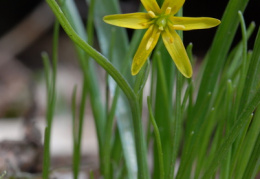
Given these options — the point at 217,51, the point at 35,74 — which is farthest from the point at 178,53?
the point at 35,74

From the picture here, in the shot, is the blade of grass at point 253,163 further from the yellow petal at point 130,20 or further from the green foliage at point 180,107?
the yellow petal at point 130,20

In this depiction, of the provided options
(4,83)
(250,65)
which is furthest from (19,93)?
(250,65)

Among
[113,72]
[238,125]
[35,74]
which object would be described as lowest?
[35,74]

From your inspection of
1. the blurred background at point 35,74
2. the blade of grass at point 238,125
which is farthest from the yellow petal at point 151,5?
the blurred background at point 35,74

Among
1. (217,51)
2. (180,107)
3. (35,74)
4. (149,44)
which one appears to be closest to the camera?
(149,44)

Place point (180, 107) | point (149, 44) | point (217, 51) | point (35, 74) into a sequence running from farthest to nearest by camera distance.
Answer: point (35, 74) < point (217, 51) < point (180, 107) < point (149, 44)

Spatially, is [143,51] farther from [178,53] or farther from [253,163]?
[253,163]

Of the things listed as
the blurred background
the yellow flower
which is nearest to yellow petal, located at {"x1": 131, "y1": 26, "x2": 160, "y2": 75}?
the yellow flower
